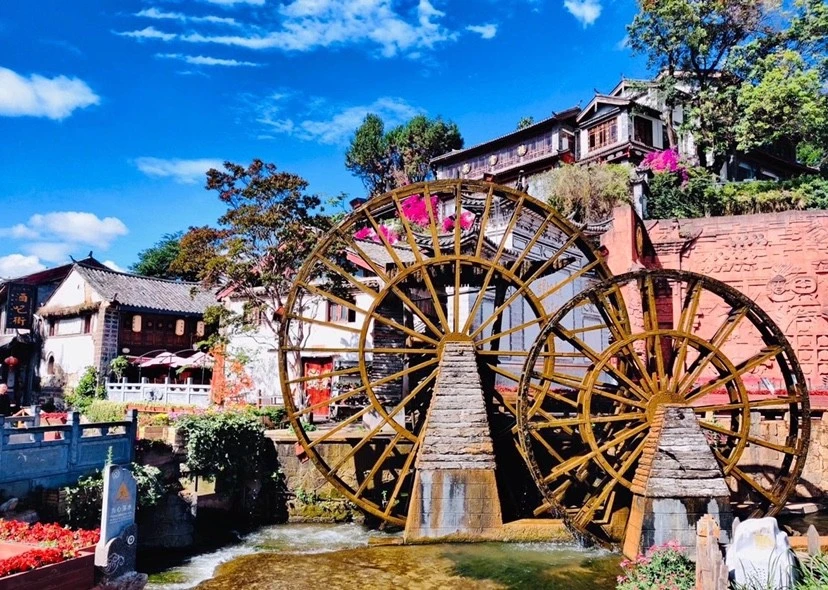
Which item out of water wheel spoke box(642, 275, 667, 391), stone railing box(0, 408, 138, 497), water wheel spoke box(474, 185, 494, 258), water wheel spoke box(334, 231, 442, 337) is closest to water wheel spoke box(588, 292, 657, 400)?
water wheel spoke box(642, 275, 667, 391)

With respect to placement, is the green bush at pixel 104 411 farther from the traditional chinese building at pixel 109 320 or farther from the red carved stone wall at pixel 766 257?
the red carved stone wall at pixel 766 257

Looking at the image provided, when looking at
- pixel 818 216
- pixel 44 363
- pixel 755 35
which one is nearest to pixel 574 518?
pixel 818 216

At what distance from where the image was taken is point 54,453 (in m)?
9.90

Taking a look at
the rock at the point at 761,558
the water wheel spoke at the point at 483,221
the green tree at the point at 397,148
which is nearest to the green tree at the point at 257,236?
the water wheel spoke at the point at 483,221

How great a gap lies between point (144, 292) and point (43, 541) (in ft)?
74.1

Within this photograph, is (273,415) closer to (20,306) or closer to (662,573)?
(662,573)

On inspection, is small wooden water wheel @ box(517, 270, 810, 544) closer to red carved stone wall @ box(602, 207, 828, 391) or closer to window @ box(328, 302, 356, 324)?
red carved stone wall @ box(602, 207, 828, 391)

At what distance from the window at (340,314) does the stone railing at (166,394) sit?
523 cm

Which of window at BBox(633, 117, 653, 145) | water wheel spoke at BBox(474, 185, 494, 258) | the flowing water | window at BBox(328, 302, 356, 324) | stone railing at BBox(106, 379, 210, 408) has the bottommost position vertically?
the flowing water

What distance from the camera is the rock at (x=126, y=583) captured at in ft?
25.3

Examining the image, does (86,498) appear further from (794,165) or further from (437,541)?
(794,165)

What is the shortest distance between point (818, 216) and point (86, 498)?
18994 mm

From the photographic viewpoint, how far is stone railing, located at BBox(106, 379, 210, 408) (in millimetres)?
20062

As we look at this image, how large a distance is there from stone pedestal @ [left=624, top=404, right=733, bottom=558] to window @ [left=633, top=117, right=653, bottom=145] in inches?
855
